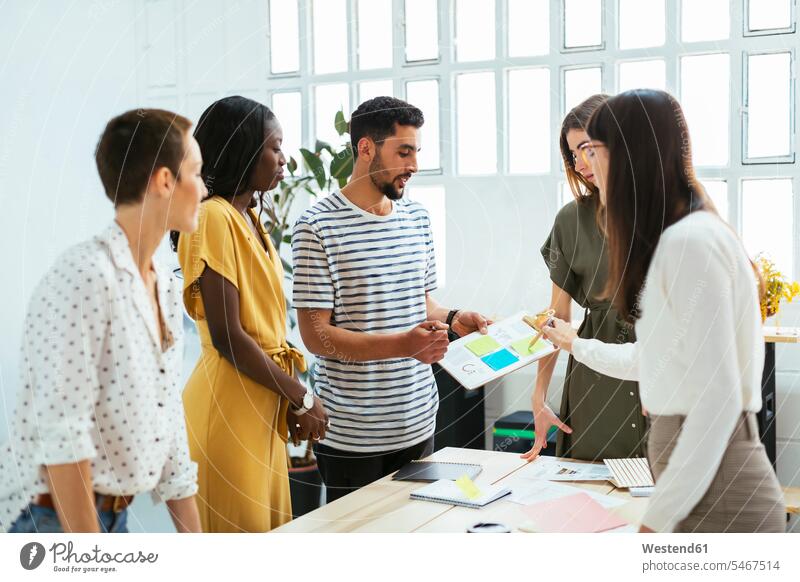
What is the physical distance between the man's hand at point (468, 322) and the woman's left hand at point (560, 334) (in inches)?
6.5

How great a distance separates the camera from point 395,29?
1.75 metres

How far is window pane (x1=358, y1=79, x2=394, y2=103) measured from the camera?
1.75 m

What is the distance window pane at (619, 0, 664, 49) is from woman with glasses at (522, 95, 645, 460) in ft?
0.73

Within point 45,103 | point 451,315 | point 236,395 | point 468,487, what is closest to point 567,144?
point 451,315

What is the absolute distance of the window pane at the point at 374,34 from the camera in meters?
1.72

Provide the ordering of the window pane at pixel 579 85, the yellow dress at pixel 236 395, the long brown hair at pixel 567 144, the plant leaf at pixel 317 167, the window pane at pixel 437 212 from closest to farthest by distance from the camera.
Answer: the yellow dress at pixel 236 395, the long brown hair at pixel 567 144, the window pane at pixel 579 85, the window pane at pixel 437 212, the plant leaf at pixel 317 167

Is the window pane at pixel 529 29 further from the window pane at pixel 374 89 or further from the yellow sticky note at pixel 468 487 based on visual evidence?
the yellow sticky note at pixel 468 487

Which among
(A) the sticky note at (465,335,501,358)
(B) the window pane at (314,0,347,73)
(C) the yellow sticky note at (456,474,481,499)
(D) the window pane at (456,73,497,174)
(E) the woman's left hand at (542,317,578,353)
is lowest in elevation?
(C) the yellow sticky note at (456,474,481,499)

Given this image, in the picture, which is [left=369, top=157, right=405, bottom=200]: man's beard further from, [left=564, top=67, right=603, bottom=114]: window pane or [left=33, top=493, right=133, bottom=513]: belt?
[left=33, top=493, right=133, bottom=513]: belt

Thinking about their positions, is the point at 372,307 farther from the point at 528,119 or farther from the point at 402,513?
the point at 528,119

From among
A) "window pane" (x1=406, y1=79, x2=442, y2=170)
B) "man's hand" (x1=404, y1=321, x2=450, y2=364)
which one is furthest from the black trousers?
"window pane" (x1=406, y1=79, x2=442, y2=170)

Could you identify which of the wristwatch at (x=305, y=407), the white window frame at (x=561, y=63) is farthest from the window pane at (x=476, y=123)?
the wristwatch at (x=305, y=407)

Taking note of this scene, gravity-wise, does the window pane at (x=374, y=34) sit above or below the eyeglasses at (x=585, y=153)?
above

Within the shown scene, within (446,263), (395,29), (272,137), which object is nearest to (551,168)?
(446,263)
